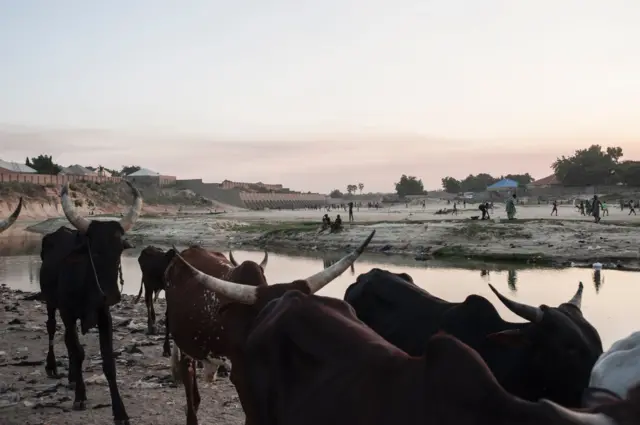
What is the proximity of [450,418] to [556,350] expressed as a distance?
6.32ft

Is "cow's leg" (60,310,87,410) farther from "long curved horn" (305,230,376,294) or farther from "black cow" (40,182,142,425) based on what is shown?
"long curved horn" (305,230,376,294)

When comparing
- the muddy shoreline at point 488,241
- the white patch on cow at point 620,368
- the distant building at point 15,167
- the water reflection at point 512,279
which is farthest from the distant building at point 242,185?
the white patch on cow at point 620,368

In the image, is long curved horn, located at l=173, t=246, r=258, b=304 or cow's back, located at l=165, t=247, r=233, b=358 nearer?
long curved horn, located at l=173, t=246, r=258, b=304

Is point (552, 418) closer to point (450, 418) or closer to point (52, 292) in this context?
point (450, 418)

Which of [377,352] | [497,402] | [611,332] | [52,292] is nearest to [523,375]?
[377,352]

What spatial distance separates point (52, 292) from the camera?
8.00 m

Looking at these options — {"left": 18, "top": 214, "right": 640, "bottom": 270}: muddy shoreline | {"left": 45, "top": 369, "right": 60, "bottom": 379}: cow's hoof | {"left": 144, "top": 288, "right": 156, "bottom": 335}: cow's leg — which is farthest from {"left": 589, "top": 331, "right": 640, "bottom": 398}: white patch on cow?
{"left": 18, "top": 214, "right": 640, "bottom": 270}: muddy shoreline

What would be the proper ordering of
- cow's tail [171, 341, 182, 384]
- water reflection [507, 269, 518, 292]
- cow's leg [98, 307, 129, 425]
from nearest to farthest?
Answer: cow's leg [98, 307, 129, 425] → cow's tail [171, 341, 182, 384] → water reflection [507, 269, 518, 292]

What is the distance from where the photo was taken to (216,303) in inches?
246

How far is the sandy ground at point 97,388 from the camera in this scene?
666 cm

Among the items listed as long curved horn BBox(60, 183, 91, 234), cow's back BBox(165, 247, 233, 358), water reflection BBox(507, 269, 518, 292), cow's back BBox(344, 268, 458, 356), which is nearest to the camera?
cow's back BBox(344, 268, 458, 356)

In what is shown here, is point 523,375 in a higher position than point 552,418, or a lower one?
lower

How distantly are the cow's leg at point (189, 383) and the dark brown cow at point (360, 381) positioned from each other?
3005mm

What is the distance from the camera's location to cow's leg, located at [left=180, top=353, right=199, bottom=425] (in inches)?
249
